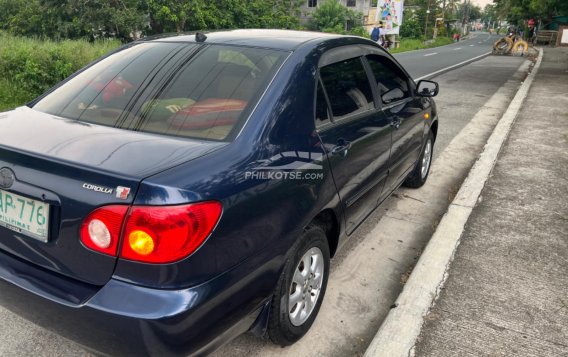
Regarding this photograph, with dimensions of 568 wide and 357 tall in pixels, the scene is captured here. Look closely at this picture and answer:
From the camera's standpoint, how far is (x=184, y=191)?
5.51ft

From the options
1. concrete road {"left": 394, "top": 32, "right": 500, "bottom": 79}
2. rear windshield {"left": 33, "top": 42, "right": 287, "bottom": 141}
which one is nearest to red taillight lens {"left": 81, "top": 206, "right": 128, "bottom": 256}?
rear windshield {"left": 33, "top": 42, "right": 287, "bottom": 141}

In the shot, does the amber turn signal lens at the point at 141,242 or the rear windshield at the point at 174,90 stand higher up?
the rear windshield at the point at 174,90

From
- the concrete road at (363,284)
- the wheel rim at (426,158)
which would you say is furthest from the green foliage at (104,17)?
the concrete road at (363,284)

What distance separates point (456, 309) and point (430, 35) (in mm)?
73846

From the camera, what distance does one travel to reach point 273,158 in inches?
81.5

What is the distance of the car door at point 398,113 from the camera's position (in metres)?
3.48

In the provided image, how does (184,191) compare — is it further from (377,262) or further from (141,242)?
(377,262)

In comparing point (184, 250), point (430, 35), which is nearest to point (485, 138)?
point (184, 250)

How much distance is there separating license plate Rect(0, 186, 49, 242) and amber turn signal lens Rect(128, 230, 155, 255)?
0.41 m

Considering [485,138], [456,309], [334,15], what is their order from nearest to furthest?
[456,309], [485,138], [334,15]

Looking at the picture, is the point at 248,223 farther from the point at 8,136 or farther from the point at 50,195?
the point at 8,136

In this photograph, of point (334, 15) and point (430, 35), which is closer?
point (334, 15)

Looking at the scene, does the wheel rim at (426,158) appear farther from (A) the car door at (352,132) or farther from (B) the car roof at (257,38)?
(B) the car roof at (257,38)

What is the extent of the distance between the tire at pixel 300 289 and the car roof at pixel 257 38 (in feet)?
3.61
